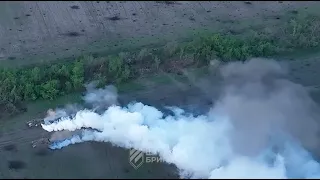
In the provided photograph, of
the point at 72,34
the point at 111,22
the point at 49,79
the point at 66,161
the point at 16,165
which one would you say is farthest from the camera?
the point at 111,22

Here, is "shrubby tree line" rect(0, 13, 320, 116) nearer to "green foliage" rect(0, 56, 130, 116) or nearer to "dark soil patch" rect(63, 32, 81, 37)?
"green foliage" rect(0, 56, 130, 116)

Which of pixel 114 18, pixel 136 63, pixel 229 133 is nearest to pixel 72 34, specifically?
pixel 114 18

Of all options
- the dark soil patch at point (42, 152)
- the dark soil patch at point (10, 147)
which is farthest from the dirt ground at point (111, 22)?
the dark soil patch at point (42, 152)

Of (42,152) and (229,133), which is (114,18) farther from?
(229,133)

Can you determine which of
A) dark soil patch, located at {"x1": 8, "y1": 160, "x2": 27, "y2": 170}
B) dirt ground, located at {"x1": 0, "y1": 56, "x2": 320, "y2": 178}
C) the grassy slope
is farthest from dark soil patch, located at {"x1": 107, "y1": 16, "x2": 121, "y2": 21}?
dark soil patch, located at {"x1": 8, "y1": 160, "x2": 27, "y2": 170}

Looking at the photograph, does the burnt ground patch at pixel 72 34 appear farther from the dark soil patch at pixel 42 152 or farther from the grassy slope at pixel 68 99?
the dark soil patch at pixel 42 152

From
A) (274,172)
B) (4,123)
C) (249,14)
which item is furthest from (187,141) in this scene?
(249,14)

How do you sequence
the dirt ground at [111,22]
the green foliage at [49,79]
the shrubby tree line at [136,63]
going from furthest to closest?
the dirt ground at [111,22] → the shrubby tree line at [136,63] → the green foliage at [49,79]
